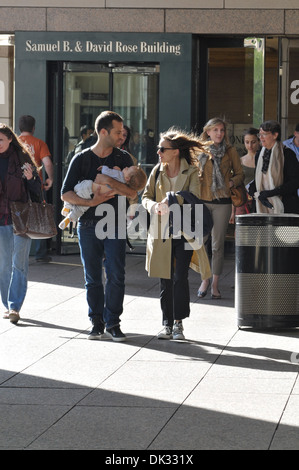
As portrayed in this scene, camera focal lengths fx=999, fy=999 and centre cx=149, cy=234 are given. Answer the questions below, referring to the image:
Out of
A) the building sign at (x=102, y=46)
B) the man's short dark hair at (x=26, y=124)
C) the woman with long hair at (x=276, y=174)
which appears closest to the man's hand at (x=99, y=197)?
the woman with long hair at (x=276, y=174)

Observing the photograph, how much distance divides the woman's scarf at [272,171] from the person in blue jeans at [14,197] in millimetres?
2630

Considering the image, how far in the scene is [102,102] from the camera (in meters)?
14.9

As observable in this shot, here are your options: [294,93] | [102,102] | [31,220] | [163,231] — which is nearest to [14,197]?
[31,220]

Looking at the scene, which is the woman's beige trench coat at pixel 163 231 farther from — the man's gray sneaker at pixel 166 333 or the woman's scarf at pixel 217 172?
the woman's scarf at pixel 217 172

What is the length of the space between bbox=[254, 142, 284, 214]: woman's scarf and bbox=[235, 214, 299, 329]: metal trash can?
65.9 inches

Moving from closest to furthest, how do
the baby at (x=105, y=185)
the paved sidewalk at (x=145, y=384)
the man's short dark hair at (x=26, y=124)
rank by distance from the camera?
the paved sidewalk at (x=145, y=384)
the baby at (x=105, y=185)
the man's short dark hair at (x=26, y=124)

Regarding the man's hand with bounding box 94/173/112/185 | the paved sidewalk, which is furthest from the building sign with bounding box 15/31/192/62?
the man's hand with bounding box 94/173/112/185

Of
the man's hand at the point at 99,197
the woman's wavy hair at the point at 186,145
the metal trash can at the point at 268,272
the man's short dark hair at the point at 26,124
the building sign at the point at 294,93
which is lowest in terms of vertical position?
the metal trash can at the point at 268,272

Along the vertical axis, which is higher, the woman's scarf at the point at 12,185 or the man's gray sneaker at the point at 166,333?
the woman's scarf at the point at 12,185

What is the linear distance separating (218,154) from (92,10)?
A: 15.8 ft

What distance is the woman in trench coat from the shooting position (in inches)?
337

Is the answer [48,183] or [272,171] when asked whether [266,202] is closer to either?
[272,171]

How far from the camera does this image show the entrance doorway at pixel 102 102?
14781mm
